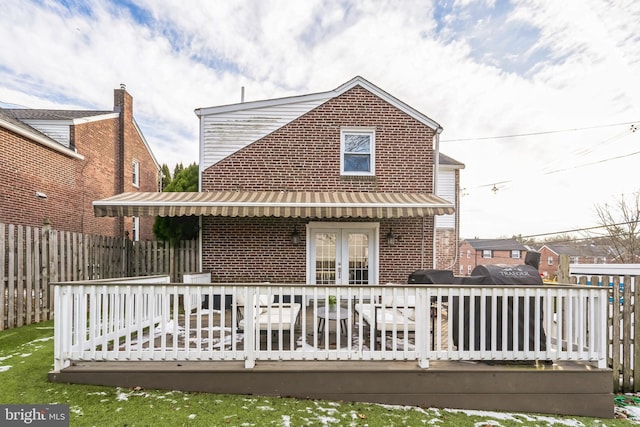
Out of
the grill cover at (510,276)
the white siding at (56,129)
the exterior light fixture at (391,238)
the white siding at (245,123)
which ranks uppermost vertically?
the white siding at (56,129)

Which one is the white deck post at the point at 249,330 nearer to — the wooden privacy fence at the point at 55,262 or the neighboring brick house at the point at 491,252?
the wooden privacy fence at the point at 55,262

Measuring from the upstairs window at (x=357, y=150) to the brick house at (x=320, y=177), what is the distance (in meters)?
0.04

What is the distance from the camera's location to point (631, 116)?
1902 centimetres

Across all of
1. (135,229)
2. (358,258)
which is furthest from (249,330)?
(135,229)

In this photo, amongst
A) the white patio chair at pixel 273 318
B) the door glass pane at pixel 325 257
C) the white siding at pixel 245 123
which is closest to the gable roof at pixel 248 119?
the white siding at pixel 245 123

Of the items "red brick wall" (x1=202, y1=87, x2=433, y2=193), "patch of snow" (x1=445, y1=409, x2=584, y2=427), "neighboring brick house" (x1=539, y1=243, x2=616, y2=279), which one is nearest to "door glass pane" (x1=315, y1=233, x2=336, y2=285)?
"red brick wall" (x1=202, y1=87, x2=433, y2=193)

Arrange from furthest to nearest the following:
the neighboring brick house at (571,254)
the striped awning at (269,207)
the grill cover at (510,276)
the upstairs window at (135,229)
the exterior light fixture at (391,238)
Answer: the neighboring brick house at (571,254)
the upstairs window at (135,229)
the exterior light fixture at (391,238)
the striped awning at (269,207)
the grill cover at (510,276)

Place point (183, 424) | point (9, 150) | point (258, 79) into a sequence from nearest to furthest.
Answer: point (183, 424) → point (9, 150) → point (258, 79)

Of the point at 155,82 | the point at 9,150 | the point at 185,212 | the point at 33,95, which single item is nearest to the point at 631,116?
the point at 185,212

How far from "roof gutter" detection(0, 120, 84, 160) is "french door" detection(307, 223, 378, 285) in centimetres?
1338

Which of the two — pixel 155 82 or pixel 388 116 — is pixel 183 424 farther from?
pixel 155 82

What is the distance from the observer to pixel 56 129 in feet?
54.2

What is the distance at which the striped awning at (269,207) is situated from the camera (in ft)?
29.6

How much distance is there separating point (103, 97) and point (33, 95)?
377cm
